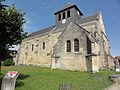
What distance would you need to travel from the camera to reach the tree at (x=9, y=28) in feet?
31.2

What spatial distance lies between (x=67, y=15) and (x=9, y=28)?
26724mm

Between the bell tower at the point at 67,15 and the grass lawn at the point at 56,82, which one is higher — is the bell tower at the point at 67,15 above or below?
above

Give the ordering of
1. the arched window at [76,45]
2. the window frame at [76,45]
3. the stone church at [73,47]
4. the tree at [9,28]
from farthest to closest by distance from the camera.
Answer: the arched window at [76,45], the window frame at [76,45], the stone church at [73,47], the tree at [9,28]

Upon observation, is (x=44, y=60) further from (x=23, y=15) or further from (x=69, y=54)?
(x=23, y=15)

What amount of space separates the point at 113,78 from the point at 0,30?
1134 centimetres

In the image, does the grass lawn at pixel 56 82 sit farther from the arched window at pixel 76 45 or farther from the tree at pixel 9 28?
the arched window at pixel 76 45

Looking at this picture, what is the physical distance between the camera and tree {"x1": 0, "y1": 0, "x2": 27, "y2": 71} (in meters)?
9.50

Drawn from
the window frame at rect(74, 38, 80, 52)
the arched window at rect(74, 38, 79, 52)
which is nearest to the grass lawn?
the window frame at rect(74, 38, 80, 52)

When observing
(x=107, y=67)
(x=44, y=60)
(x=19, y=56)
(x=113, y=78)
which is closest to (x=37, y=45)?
(x=44, y=60)

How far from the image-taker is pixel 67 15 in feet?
116

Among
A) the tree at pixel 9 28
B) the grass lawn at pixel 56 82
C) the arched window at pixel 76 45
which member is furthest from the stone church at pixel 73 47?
the tree at pixel 9 28

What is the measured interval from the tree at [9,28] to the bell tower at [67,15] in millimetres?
24029

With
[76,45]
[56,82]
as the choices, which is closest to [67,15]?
[76,45]

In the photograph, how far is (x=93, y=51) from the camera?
20.6 metres
